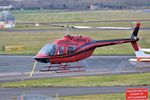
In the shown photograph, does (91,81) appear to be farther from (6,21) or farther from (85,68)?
(6,21)

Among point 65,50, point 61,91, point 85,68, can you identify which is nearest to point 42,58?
point 65,50

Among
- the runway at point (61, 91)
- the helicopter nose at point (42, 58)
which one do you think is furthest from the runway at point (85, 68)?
the helicopter nose at point (42, 58)

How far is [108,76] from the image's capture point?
173 feet

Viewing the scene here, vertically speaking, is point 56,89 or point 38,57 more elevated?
point 38,57

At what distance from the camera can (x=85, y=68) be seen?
5916cm

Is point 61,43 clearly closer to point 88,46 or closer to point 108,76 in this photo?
point 88,46

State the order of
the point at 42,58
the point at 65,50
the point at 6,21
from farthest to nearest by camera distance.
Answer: the point at 6,21 → the point at 65,50 → the point at 42,58

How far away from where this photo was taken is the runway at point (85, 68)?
54.3 meters

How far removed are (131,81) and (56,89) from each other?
284 inches

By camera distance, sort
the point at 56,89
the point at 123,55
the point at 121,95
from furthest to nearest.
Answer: the point at 123,55, the point at 56,89, the point at 121,95

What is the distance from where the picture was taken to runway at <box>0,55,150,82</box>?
54.3 meters

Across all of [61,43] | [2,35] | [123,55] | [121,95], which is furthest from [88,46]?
[2,35]

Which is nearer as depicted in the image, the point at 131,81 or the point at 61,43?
the point at 61,43

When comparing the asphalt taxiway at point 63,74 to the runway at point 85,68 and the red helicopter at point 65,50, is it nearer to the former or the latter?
the runway at point 85,68
